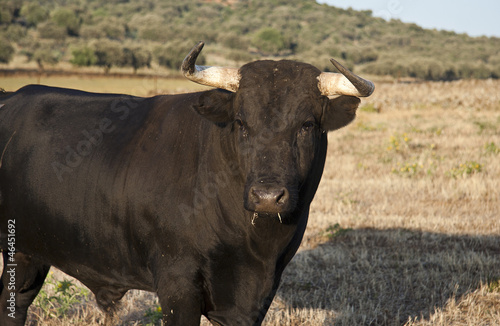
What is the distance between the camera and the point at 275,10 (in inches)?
4395

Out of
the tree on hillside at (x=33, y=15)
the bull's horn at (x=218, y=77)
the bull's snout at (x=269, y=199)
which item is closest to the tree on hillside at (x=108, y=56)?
the tree on hillside at (x=33, y=15)

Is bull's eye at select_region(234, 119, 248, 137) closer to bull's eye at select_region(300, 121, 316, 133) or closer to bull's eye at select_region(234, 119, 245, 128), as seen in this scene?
bull's eye at select_region(234, 119, 245, 128)

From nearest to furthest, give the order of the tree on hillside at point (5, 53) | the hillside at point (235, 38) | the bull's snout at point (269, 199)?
1. the bull's snout at point (269, 199)
2. the tree on hillside at point (5, 53)
3. the hillside at point (235, 38)

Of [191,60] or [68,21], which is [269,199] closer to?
[191,60]

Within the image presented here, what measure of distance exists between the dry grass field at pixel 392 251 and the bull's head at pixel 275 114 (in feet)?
6.17

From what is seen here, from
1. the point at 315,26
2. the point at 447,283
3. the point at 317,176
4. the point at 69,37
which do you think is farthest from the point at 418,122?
the point at 315,26

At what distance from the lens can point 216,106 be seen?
11.5 feet

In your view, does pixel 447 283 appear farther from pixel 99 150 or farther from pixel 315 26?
pixel 315 26

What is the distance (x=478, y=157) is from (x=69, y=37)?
62.4m

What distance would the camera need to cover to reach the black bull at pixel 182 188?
3.31 meters

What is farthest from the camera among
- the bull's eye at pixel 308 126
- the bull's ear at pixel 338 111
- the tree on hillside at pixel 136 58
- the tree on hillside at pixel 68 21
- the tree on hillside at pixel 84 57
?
the tree on hillside at pixel 68 21

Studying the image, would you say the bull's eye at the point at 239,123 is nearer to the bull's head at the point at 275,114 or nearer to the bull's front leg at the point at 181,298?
the bull's head at the point at 275,114

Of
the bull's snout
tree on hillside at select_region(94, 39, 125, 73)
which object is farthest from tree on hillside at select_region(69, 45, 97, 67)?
the bull's snout

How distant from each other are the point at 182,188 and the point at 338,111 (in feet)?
3.72
